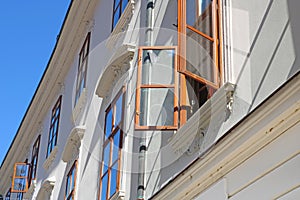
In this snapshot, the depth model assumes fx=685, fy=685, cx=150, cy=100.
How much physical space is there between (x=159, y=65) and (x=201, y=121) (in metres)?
1.83

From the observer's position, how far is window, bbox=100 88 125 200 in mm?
9734

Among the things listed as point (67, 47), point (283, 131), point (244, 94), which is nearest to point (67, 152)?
point (67, 47)

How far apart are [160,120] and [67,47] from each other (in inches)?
329

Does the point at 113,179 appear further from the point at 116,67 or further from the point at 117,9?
the point at 117,9

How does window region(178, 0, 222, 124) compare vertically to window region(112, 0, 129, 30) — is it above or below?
below

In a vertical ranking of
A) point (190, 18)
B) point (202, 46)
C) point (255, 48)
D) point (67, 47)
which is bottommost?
point (255, 48)

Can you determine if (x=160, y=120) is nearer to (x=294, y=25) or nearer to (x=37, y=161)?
(x=294, y=25)

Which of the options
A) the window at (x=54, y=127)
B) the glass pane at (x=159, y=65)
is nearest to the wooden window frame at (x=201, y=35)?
the glass pane at (x=159, y=65)

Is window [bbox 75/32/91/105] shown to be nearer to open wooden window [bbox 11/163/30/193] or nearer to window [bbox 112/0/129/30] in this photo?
window [bbox 112/0/129/30]

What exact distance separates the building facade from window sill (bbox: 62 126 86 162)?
0.09 ft

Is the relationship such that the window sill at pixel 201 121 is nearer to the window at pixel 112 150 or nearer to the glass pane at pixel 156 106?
the glass pane at pixel 156 106

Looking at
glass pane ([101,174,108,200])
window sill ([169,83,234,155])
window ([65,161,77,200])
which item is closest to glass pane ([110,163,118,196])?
glass pane ([101,174,108,200])

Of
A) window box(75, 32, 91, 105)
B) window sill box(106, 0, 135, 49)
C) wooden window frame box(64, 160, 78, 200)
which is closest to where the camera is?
window sill box(106, 0, 135, 49)

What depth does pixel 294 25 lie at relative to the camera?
569cm
